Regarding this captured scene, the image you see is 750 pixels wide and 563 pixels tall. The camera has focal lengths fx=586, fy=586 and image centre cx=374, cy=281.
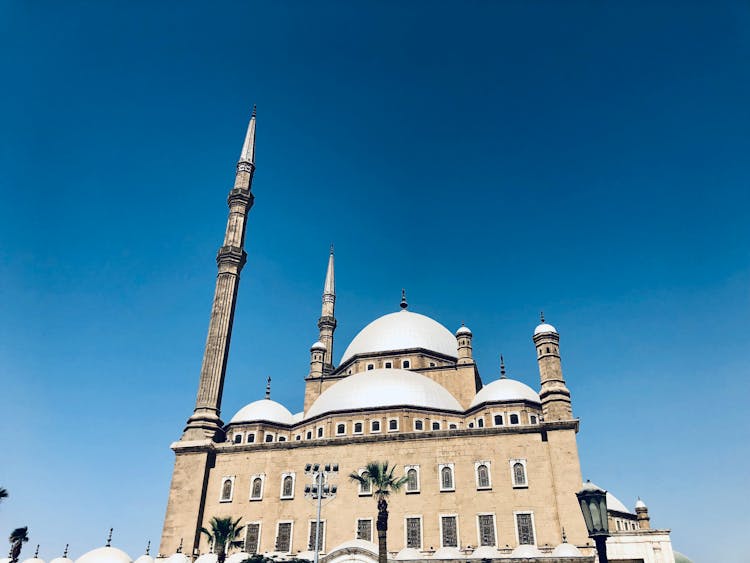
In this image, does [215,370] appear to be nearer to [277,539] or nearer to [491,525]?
[277,539]

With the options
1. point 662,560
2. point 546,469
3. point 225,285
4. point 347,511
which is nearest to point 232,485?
point 347,511

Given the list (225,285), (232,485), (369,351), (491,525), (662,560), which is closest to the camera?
(662,560)

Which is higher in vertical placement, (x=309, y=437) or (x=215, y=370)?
(x=215, y=370)

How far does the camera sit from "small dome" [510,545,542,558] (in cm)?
2695

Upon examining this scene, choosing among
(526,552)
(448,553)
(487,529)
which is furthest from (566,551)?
(448,553)

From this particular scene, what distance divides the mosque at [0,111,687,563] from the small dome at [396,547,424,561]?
109mm

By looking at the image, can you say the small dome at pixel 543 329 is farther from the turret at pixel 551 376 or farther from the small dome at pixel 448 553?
the small dome at pixel 448 553

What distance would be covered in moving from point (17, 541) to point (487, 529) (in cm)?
2758

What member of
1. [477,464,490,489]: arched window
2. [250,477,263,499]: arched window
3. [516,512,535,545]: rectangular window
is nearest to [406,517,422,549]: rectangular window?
[477,464,490,489]: arched window

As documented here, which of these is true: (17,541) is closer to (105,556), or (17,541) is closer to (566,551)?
(105,556)

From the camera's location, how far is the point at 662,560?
28.1 m

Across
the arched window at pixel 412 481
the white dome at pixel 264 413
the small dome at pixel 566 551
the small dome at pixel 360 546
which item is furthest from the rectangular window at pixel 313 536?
the small dome at pixel 566 551

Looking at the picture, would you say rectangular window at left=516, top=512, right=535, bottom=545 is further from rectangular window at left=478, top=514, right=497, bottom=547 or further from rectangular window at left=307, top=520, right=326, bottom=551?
rectangular window at left=307, top=520, right=326, bottom=551

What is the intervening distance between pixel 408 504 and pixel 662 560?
1253 centimetres
